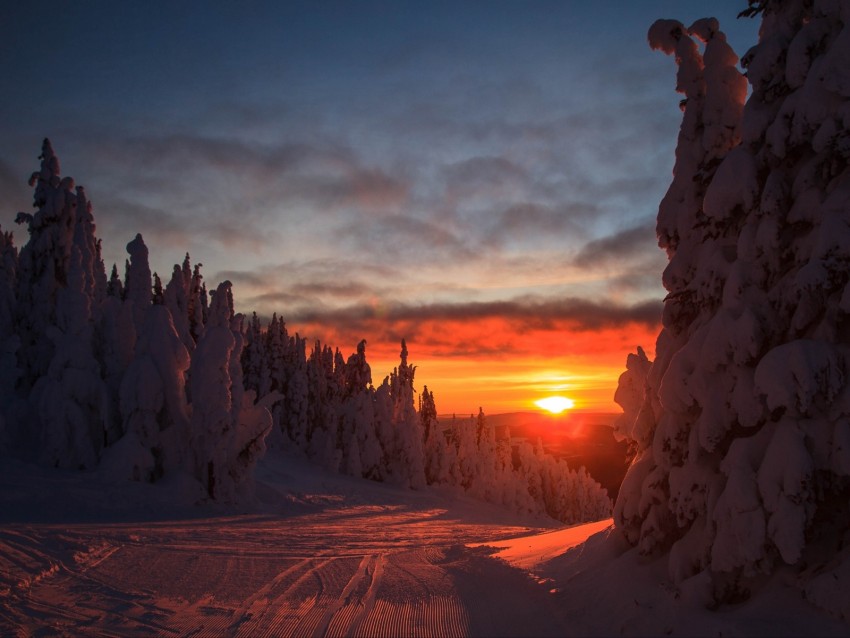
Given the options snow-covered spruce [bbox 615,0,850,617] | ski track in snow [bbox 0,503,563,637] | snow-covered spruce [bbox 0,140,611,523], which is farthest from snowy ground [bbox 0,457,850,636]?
snow-covered spruce [bbox 0,140,611,523]

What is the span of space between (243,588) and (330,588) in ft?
5.09

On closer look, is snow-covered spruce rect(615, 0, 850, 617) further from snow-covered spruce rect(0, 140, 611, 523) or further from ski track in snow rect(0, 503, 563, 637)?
snow-covered spruce rect(0, 140, 611, 523)

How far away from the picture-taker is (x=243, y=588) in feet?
33.8

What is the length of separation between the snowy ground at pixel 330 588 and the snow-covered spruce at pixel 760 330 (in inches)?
30.1

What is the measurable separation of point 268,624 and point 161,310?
21.1 metres

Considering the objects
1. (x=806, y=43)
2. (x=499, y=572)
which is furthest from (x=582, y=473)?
(x=806, y=43)

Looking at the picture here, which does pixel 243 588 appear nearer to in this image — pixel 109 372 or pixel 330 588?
pixel 330 588

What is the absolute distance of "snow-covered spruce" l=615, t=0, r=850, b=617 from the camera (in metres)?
7.17

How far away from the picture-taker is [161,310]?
86.0ft

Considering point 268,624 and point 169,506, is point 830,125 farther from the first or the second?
point 169,506

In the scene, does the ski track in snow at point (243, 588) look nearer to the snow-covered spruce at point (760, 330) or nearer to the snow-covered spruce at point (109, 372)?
the snow-covered spruce at point (760, 330)

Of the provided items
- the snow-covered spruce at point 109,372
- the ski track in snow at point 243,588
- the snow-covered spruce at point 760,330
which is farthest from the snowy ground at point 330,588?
the snow-covered spruce at point 109,372

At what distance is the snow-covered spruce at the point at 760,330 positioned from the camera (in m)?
7.17

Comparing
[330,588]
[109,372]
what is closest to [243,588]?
[330,588]
